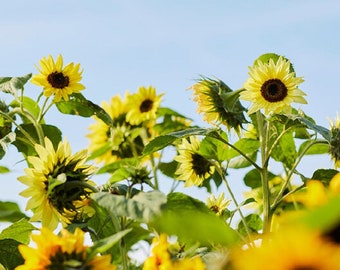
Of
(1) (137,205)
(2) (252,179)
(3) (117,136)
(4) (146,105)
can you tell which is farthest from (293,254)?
(4) (146,105)

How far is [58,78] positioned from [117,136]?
1.52 feet

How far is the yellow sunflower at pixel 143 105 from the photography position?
2199 millimetres

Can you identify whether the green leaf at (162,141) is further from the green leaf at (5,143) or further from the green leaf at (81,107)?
the green leaf at (81,107)

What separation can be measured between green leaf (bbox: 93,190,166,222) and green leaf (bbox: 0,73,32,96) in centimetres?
89

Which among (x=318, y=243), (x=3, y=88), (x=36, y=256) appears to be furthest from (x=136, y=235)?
(x=318, y=243)

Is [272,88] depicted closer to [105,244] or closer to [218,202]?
[218,202]

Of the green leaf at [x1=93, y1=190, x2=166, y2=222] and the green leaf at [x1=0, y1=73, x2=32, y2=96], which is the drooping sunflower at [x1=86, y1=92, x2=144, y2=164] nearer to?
the green leaf at [x1=0, y1=73, x2=32, y2=96]

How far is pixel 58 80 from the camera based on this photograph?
5.24 feet

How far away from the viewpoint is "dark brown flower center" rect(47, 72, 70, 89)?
1.59 meters

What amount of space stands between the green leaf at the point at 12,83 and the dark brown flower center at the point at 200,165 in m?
0.44

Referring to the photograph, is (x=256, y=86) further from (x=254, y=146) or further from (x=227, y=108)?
(x=254, y=146)

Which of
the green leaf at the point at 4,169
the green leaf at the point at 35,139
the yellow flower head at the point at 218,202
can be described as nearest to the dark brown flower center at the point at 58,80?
the green leaf at the point at 35,139

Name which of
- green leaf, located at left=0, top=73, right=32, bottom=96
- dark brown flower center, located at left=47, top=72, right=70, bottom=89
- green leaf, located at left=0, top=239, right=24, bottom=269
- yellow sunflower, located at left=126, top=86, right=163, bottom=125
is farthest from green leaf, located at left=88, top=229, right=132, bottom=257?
yellow sunflower, located at left=126, top=86, right=163, bottom=125

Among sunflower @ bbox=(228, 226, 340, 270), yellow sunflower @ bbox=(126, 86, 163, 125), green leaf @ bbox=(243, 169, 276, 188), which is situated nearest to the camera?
sunflower @ bbox=(228, 226, 340, 270)
